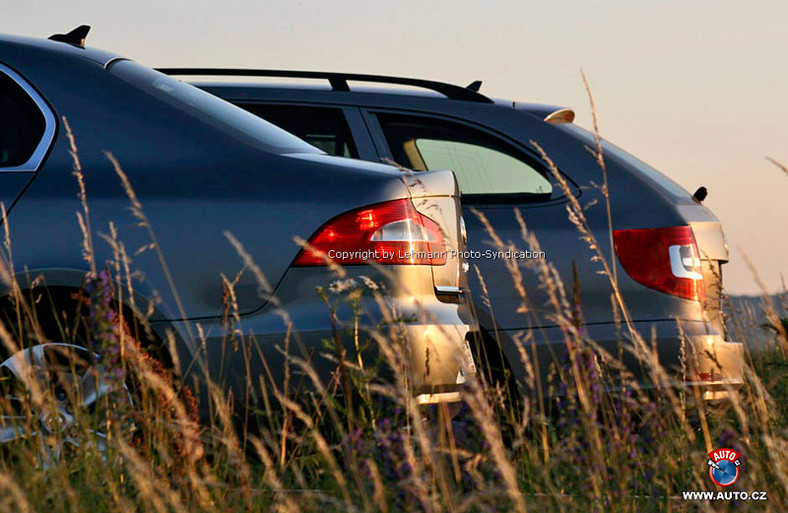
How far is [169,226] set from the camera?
12.5 ft

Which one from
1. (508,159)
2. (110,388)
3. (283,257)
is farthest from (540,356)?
(110,388)

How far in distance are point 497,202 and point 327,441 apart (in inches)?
87.3

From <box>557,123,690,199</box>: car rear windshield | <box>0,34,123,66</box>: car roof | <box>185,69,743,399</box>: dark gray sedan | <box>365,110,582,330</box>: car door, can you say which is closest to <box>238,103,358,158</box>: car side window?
<box>185,69,743,399</box>: dark gray sedan

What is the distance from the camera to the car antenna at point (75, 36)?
4.62 m

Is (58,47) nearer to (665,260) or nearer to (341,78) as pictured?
(341,78)

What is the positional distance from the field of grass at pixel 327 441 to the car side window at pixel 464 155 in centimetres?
206

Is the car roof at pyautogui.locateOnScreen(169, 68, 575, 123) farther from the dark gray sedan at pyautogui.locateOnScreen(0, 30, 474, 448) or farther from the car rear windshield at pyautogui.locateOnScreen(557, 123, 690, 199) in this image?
the dark gray sedan at pyautogui.locateOnScreen(0, 30, 474, 448)

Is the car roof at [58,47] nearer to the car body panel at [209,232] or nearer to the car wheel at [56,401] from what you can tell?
the car body panel at [209,232]

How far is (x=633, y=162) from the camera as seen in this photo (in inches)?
233

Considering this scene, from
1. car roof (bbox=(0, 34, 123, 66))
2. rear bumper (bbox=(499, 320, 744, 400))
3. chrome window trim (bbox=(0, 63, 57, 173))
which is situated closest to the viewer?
chrome window trim (bbox=(0, 63, 57, 173))

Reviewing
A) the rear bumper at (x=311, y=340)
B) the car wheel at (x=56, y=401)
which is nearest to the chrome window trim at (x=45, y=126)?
the car wheel at (x=56, y=401)

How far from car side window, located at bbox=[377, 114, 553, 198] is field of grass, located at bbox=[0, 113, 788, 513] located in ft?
6.75

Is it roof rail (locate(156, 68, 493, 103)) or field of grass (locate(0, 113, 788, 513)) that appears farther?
roof rail (locate(156, 68, 493, 103))

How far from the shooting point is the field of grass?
3.21 m
